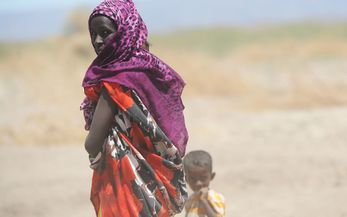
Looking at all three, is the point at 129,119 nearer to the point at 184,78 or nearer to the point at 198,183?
the point at 198,183

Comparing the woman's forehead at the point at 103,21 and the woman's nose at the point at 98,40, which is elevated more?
the woman's forehead at the point at 103,21

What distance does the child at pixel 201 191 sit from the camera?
12.9 ft

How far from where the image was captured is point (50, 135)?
33.7 ft

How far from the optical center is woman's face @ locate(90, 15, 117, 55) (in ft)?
8.74

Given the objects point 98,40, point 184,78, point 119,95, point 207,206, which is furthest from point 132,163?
point 184,78

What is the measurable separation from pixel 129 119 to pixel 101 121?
0.12 m

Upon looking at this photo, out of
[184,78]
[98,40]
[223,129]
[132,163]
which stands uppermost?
[184,78]

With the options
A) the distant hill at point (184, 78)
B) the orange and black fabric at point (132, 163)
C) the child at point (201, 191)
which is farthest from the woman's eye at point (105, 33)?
the distant hill at point (184, 78)

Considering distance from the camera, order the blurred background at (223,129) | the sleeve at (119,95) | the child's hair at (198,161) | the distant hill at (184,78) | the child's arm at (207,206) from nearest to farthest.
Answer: the sleeve at (119,95)
the child's arm at (207,206)
the child's hair at (198,161)
the blurred background at (223,129)
the distant hill at (184,78)

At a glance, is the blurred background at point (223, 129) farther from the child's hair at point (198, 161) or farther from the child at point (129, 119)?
the child's hair at point (198, 161)

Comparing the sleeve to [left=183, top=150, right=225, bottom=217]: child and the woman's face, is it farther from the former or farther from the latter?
[left=183, top=150, right=225, bottom=217]: child

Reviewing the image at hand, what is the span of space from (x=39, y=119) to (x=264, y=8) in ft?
620

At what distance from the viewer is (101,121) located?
8.74ft

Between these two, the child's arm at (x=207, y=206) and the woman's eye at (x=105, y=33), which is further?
the child's arm at (x=207, y=206)
